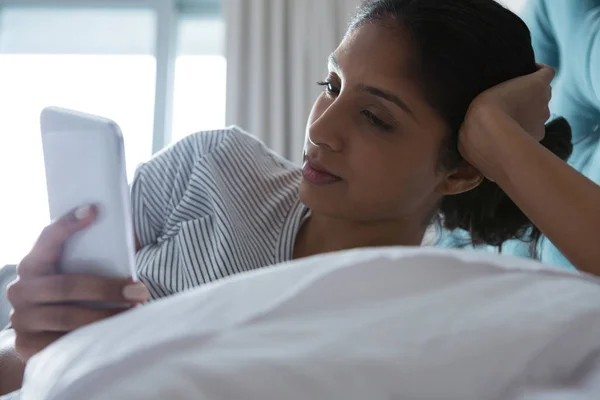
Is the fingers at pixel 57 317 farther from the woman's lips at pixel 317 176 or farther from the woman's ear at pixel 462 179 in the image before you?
the woman's ear at pixel 462 179

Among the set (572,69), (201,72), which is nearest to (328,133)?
(572,69)

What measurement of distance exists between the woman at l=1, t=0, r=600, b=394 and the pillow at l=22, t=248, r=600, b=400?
0.34 m

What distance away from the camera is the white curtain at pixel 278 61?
6.38 feet

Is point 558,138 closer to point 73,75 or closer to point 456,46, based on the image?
point 456,46

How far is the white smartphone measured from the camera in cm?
48

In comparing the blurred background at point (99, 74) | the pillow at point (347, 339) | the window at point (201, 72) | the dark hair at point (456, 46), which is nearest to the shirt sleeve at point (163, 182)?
the dark hair at point (456, 46)

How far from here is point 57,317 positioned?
520mm

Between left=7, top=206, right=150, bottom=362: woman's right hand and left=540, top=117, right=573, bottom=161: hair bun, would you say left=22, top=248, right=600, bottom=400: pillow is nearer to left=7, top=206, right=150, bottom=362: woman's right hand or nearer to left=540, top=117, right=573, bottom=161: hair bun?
left=7, top=206, right=150, bottom=362: woman's right hand

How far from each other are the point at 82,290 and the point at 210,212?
1.39ft

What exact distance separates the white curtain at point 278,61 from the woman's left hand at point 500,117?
1154 mm

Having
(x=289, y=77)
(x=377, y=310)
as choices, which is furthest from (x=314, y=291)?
(x=289, y=77)

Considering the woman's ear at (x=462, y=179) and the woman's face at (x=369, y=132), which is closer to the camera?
the woman's face at (x=369, y=132)

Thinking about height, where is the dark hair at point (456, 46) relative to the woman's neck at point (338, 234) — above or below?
above

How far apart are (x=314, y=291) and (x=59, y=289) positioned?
287mm
